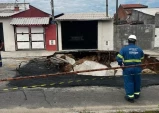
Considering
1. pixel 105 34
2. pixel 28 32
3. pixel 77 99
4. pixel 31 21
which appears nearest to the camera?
pixel 77 99

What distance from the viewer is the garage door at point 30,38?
2103 centimetres

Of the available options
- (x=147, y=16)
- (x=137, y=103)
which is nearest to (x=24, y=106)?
(x=137, y=103)

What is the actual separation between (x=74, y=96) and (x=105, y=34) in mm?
14345

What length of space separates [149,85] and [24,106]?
4.39 m

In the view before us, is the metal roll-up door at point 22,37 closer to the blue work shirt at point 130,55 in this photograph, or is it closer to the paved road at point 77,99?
the paved road at point 77,99

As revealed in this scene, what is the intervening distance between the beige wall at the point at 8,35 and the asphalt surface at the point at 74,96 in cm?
1239

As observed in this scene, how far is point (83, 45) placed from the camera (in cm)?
2155

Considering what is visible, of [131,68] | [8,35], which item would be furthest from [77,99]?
[8,35]

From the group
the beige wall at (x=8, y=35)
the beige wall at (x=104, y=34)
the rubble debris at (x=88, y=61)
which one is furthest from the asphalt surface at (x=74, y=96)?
the beige wall at (x=8, y=35)

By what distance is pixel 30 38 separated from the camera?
21125 millimetres

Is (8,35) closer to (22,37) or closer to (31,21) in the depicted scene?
(22,37)

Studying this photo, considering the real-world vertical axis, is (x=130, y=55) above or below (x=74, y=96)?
above

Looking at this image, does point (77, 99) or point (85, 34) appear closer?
point (77, 99)

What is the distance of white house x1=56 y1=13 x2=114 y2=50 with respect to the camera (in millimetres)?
21156
